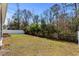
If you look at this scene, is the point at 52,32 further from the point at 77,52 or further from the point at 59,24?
the point at 77,52

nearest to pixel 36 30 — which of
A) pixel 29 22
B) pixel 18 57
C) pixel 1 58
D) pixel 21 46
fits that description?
pixel 29 22

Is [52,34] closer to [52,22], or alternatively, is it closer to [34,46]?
[52,22]

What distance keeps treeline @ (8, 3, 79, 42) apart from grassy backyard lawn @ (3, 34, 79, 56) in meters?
0.07

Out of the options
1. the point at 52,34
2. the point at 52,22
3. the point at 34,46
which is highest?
the point at 52,22

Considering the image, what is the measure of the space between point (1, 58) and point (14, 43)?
0.24m

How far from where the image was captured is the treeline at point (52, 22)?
2.03 meters

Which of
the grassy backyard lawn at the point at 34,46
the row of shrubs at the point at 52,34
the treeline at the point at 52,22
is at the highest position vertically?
the treeline at the point at 52,22

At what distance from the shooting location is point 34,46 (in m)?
2.02

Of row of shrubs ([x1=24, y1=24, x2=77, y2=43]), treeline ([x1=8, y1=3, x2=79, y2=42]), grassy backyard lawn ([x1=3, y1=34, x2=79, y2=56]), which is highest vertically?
treeline ([x1=8, y1=3, x2=79, y2=42])

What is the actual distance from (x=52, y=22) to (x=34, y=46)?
37 cm

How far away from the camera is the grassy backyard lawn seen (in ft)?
6.59

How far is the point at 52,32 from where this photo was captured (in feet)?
6.72

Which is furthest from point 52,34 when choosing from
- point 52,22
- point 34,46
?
point 34,46

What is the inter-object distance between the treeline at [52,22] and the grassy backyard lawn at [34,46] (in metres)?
0.07
